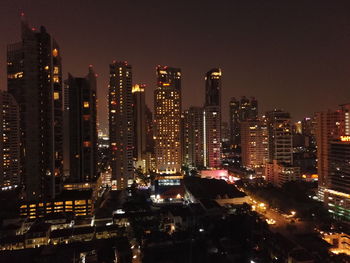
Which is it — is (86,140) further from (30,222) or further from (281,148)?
(281,148)

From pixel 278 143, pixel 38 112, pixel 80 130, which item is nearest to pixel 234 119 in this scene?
pixel 278 143

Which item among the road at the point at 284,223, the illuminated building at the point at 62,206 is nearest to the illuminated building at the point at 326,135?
the road at the point at 284,223

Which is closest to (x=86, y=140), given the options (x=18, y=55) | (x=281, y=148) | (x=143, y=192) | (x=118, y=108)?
(x=118, y=108)

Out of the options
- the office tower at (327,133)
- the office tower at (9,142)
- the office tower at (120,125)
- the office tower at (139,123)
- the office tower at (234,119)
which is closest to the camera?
the office tower at (327,133)

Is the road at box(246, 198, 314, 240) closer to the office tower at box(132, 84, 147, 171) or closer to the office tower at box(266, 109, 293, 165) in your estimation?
the office tower at box(266, 109, 293, 165)

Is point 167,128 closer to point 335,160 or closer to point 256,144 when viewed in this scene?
point 256,144

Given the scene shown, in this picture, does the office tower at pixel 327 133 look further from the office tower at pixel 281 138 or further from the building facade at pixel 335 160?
the office tower at pixel 281 138
